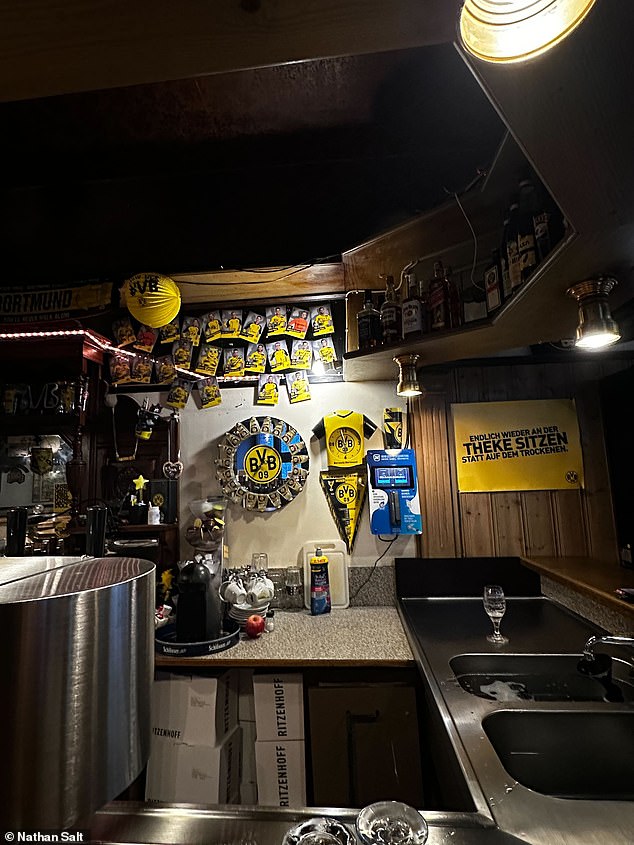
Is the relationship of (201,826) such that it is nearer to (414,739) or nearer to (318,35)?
(414,739)

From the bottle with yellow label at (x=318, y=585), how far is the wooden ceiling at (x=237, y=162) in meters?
1.64

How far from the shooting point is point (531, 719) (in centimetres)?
120

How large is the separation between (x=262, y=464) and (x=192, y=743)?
4.20 feet

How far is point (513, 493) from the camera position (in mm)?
2277

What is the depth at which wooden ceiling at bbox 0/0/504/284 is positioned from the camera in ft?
6.60

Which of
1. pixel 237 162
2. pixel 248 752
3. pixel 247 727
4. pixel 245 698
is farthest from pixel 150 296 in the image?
pixel 248 752

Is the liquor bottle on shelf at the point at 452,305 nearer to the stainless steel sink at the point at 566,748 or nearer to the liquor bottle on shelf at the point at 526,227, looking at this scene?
the liquor bottle on shelf at the point at 526,227

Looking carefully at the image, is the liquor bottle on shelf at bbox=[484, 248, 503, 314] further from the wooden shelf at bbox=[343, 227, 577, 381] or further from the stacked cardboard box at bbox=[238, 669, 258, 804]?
the stacked cardboard box at bbox=[238, 669, 258, 804]

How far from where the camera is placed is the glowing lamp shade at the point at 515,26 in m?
0.65

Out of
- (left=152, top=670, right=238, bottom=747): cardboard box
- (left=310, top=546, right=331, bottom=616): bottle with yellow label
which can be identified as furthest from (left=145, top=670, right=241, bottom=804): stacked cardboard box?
(left=310, top=546, right=331, bottom=616): bottle with yellow label

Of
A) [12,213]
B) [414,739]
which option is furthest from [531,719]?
[12,213]

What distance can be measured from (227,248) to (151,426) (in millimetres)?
1134

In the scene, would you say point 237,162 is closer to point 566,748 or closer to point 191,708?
point 191,708

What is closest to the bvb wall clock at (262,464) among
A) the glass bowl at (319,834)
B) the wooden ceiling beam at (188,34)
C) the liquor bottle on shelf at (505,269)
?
the liquor bottle on shelf at (505,269)
